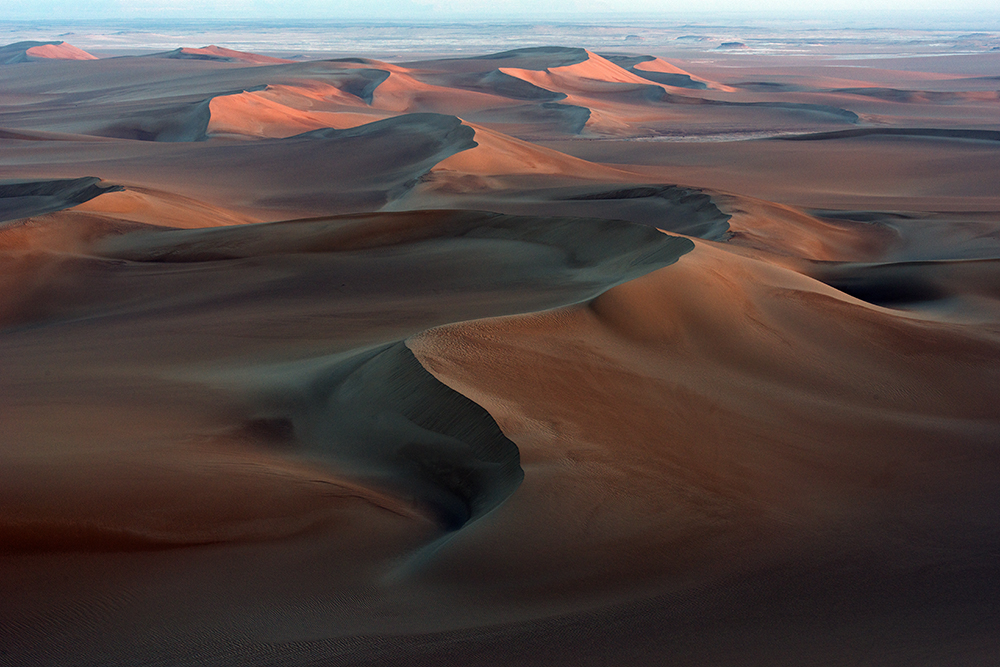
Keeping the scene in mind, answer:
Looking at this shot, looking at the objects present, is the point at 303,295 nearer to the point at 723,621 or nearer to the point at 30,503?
the point at 30,503

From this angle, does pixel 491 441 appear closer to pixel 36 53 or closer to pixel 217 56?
pixel 217 56

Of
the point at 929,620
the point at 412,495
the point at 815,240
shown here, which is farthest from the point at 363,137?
the point at 929,620

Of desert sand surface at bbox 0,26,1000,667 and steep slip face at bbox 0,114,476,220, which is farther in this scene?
steep slip face at bbox 0,114,476,220

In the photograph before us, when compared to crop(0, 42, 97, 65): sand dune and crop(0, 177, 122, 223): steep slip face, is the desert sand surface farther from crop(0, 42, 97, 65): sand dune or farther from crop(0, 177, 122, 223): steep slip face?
crop(0, 42, 97, 65): sand dune

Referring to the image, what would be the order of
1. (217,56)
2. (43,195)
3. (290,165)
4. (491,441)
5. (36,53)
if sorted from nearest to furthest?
(491,441) < (43,195) < (290,165) < (217,56) < (36,53)

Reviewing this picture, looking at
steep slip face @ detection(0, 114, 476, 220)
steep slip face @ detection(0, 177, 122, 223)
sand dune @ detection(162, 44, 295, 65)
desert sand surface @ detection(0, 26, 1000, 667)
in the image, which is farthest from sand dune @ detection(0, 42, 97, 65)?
desert sand surface @ detection(0, 26, 1000, 667)

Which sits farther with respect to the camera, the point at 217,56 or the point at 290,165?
the point at 217,56

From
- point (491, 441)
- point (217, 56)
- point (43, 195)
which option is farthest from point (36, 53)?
point (491, 441)

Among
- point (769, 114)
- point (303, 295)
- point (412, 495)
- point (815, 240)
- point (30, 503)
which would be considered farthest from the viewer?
point (769, 114)
